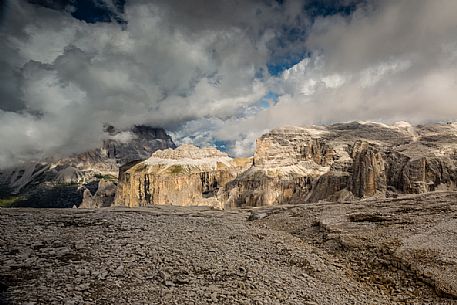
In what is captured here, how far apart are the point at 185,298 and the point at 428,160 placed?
120m

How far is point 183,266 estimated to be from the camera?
2045 centimetres

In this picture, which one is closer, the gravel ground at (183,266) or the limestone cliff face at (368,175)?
the gravel ground at (183,266)

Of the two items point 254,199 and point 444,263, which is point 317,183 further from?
point 444,263

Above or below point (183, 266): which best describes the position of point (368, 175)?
above

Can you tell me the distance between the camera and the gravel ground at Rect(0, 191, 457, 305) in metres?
16.5

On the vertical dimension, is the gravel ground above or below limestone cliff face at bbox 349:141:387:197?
below

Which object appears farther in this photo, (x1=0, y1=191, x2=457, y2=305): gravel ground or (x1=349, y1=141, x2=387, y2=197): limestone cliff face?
(x1=349, y1=141, x2=387, y2=197): limestone cliff face

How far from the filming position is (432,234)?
2820cm

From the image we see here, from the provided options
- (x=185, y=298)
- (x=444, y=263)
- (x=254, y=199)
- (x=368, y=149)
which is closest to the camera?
(x=185, y=298)

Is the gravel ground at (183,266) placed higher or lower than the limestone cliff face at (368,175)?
lower

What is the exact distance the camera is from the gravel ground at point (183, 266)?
54.1ft

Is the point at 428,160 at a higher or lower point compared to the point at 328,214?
higher

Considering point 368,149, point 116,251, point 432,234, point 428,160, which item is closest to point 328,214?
point 432,234

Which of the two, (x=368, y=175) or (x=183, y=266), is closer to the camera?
(x=183, y=266)
